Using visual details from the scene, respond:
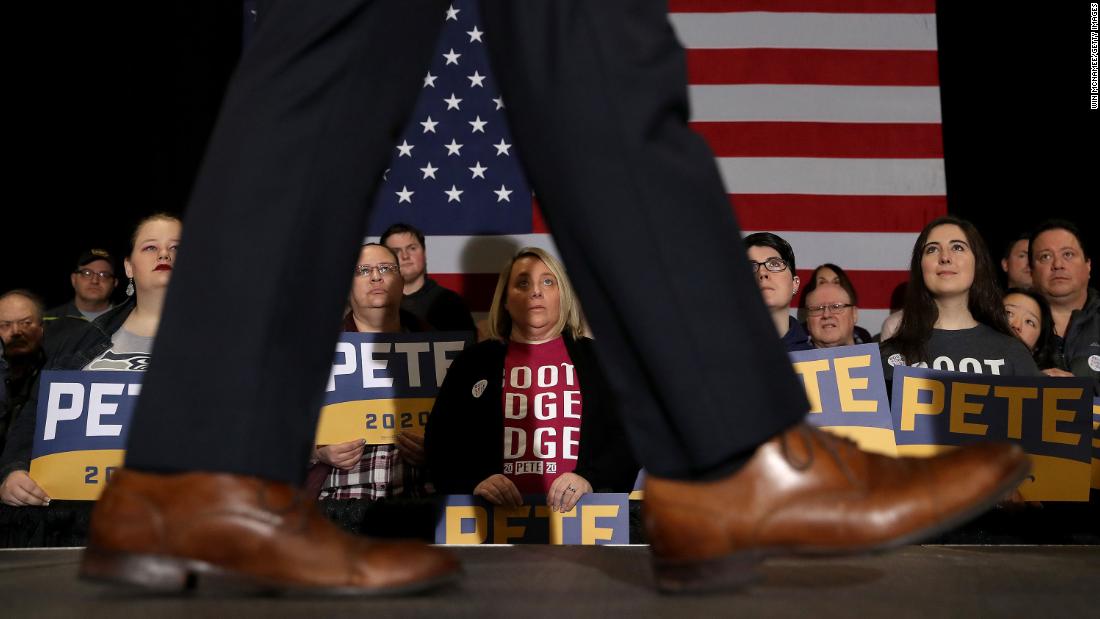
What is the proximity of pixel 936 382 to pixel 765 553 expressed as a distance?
5.34 feet

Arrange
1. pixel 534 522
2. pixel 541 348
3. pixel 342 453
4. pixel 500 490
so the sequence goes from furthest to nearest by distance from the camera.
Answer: pixel 541 348 → pixel 342 453 → pixel 500 490 → pixel 534 522

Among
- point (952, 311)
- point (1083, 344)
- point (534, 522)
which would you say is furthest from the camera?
point (1083, 344)

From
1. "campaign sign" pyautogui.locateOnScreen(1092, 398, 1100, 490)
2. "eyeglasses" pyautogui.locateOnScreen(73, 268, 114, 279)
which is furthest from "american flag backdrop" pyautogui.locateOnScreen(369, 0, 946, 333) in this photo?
"campaign sign" pyautogui.locateOnScreen(1092, 398, 1100, 490)

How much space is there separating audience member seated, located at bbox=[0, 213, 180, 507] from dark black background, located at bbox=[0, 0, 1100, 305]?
76.7 inches

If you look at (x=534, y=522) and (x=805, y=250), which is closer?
(x=534, y=522)

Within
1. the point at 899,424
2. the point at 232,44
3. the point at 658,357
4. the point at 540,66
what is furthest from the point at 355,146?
the point at 232,44

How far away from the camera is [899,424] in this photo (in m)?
2.15

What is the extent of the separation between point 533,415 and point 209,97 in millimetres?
2856

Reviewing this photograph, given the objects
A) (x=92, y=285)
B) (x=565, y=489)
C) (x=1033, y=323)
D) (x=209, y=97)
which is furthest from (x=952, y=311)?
(x=209, y=97)

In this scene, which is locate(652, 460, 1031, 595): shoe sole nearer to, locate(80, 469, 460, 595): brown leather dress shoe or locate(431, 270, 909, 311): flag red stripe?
locate(80, 469, 460, 595): brown leather dress shoe

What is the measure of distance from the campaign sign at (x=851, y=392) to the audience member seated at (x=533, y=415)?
0.46 m

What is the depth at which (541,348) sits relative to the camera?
2.55 m

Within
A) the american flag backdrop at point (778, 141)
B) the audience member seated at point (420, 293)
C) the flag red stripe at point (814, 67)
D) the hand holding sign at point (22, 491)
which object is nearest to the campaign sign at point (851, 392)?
the audience member seated at point (420, 293)

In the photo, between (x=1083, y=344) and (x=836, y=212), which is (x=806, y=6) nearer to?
(x=836, y=212)
